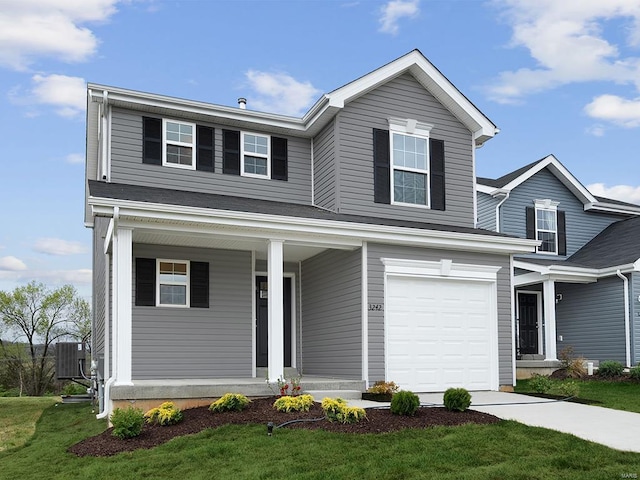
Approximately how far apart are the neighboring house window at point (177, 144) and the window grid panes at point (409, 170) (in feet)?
13.2

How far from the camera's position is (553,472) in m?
7.63

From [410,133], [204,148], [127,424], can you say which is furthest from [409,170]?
[127,424]

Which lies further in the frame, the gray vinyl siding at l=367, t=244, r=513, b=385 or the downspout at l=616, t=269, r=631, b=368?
the downspout at l=616, t=269, r=631, b=368

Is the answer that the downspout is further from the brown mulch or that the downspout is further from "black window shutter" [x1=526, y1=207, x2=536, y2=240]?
the brown mulch

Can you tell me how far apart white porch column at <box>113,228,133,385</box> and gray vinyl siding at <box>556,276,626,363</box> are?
48.8ft

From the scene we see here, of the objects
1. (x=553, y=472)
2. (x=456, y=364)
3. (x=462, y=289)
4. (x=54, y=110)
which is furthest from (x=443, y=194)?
(x=54, y=110)

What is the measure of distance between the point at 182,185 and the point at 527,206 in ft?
41.1

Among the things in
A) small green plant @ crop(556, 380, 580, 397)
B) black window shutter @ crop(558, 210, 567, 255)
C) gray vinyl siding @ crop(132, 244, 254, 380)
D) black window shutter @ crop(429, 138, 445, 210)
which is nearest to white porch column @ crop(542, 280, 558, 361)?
black window shutter @ crop(558, 210, 567, 255)

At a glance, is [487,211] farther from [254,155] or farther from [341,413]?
[341,413]

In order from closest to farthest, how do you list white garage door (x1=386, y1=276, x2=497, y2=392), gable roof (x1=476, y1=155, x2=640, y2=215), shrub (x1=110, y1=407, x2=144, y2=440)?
shrub (x1=110, y1=407, x2=144, y2=440), white garage door (x1=386, y1=276, x2=497, y2=392), gable roof (x1=476, y1=155, x2=640, y2=215)

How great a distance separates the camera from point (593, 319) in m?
21.2

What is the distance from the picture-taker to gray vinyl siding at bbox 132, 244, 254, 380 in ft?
44.8

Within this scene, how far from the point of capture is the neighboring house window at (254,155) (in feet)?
50.5

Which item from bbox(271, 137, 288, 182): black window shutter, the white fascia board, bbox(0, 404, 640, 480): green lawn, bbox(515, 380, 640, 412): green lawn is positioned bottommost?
bbox(515, 380, 640, 412): green lawn
